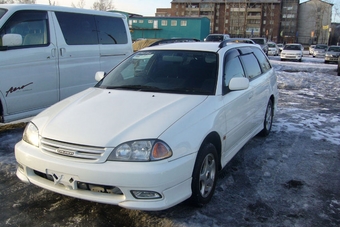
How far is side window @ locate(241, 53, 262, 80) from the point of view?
4796 mm

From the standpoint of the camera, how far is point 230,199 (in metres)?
3.54

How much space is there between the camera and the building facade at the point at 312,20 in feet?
269

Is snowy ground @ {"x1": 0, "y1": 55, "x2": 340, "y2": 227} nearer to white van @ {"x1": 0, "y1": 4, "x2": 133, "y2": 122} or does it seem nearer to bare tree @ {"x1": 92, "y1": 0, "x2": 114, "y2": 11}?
white van @ {"x1": 0, "y1": 4, "x2": 133, "y2": 122}

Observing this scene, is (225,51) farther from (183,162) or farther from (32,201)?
(32,201)

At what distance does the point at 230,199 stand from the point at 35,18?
4.29 metres

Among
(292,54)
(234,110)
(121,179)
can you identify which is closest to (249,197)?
(234,110)

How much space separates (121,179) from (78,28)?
4.38m

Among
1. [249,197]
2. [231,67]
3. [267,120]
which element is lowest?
[249,197]

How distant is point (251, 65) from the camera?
200 inches

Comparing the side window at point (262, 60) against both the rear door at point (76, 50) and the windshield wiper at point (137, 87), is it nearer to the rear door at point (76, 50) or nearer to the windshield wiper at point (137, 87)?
the windshield wiper at point (137, 87)

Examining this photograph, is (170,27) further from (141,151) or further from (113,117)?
(141,151)

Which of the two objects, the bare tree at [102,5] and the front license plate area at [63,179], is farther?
the bare tree at [102,5]

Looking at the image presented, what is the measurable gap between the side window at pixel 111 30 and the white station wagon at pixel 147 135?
9.08ft

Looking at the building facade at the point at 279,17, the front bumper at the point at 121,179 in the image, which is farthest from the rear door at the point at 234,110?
the building facade at the point at 279,17
